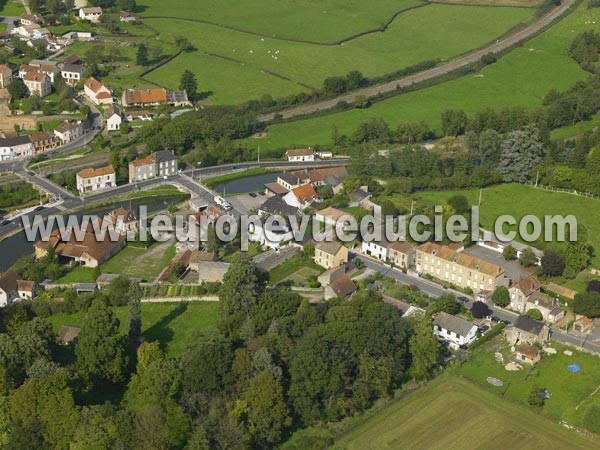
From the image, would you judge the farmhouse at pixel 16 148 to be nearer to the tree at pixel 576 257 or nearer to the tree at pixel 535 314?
the tree at pixel 535 314

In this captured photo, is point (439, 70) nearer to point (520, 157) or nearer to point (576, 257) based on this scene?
point (520, 157)

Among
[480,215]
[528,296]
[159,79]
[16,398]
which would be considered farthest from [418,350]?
[159,79]

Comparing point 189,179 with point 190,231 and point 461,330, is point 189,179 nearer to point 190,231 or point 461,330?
point 190,231

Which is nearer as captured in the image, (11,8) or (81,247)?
(81,247)

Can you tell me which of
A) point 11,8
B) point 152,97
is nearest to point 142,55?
point 152,97

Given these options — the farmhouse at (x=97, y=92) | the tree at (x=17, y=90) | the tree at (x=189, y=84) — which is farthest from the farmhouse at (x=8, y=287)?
the tree at (x=189, y=84)

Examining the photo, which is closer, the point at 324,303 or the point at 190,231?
the point at 324,303
